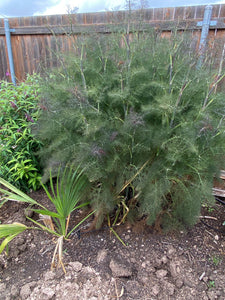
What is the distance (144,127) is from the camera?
1.67 m

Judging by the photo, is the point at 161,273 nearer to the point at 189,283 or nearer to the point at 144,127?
the point at 189,283

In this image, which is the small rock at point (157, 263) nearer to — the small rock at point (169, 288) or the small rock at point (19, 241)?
the small rock at point (169, 288)

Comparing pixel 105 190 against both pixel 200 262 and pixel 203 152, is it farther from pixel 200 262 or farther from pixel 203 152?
pixel 200 262

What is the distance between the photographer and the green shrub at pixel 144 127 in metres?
1.63

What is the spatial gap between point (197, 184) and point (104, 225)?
96cm

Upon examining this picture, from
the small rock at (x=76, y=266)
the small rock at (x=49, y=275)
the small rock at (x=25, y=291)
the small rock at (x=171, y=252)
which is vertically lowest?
the small rock at (x=25, y=291)

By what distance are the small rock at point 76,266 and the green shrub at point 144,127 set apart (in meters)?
0.38

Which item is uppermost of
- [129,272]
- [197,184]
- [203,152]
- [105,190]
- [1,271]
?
[203,152]

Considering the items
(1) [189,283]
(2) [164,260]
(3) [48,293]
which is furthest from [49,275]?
(1) [189,283]

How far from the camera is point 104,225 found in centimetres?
213

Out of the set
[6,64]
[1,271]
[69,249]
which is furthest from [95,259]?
[6,64]

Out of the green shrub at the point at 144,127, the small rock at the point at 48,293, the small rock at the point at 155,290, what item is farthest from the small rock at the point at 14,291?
the small rock at the point at 155,290

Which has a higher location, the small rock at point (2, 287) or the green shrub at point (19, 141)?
the green shrub at point (19, 141)

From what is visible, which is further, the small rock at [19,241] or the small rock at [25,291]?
the small rock at [19,241]
